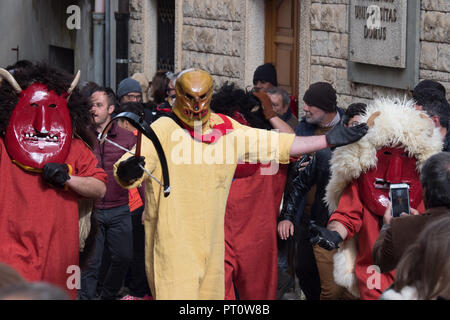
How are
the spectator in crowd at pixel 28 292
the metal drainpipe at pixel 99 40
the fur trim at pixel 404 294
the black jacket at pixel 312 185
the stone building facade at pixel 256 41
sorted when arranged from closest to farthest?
the spectator in crowd at pixel 28 292, the fur trim at pixel 404 294, the black jacket at pixel 312 185, the stone building facade at pixel 256 41, the metal drainpipe at pixel 99 40

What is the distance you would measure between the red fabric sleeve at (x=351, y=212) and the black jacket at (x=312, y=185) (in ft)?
3.81

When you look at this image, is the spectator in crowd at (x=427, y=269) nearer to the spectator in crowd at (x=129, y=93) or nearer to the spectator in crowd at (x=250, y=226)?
the spectator in crowd at (x=250, y=226)

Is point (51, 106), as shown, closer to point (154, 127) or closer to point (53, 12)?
point (154, 127)

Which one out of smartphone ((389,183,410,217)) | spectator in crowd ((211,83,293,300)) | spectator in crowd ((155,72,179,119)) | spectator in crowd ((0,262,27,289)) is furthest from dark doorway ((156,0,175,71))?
spectator in crowd ((0,262,27,289))

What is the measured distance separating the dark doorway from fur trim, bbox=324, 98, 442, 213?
32.3 ft

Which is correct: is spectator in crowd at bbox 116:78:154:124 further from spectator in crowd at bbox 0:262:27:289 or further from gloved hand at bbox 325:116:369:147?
spectator in crowd at bbox 0:262:27:289

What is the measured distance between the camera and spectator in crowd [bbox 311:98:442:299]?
6.00 meters

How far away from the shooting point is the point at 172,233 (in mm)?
5836

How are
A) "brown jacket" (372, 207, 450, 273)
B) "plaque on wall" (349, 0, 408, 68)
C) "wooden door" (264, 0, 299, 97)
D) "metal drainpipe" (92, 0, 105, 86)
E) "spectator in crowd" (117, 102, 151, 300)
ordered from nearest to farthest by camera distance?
"brown jacket" (372, 207, 450, 273), "spectator in crowd" (117, 102, 151, 300), "plaque on wall" (349, 0, 408, 68), "wooden door" (264, 0, 299, 97), "metal drainpipe" (92, 0, 105, 86)

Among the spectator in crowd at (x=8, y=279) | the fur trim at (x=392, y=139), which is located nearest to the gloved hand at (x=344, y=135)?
the fur trim at (x=392, y=139)

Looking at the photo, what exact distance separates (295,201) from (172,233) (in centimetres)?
189

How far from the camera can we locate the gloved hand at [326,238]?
5949 mm

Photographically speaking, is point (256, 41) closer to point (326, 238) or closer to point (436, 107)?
point (436, 107)
